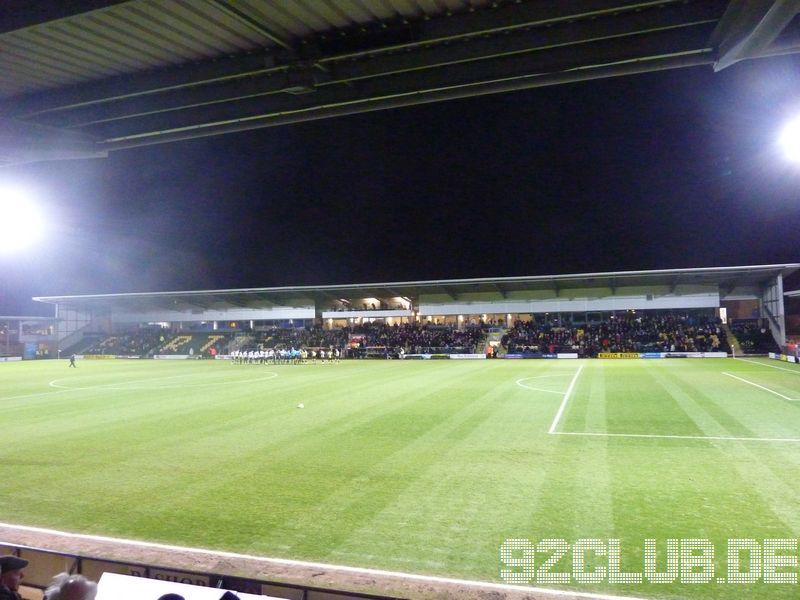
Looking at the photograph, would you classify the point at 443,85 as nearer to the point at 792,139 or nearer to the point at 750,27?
the point at 750,27

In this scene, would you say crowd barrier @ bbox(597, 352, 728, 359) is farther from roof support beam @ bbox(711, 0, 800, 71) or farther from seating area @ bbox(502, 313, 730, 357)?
roof support beam @ bbox(711, 0, 800, 71)

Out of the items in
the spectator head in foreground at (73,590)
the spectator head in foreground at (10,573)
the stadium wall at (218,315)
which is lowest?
the spectator head in foreground at (10,573)

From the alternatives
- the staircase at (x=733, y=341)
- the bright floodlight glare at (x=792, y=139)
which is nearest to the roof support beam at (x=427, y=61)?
the bright floodlight glare at (x=792, y=139)

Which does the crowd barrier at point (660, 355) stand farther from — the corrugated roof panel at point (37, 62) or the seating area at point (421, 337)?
the corrugated roof panel at point (37, 62)

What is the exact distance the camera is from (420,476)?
7.63 meters

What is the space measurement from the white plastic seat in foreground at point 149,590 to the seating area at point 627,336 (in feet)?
136

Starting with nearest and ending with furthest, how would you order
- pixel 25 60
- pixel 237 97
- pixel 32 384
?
pixel 25 60 → pixel 237 97 → pixel 32 384

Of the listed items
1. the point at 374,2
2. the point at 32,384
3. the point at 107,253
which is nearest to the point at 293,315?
the point at 107,253

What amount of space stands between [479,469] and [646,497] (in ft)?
7.88

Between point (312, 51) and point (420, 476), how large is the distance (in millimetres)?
5859

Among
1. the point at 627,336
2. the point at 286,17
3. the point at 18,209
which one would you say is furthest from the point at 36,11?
the point at 627,336

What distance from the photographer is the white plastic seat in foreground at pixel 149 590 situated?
10.2ft

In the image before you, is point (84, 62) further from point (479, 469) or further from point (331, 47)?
point (479, 469)

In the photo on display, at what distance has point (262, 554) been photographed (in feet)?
16.6
